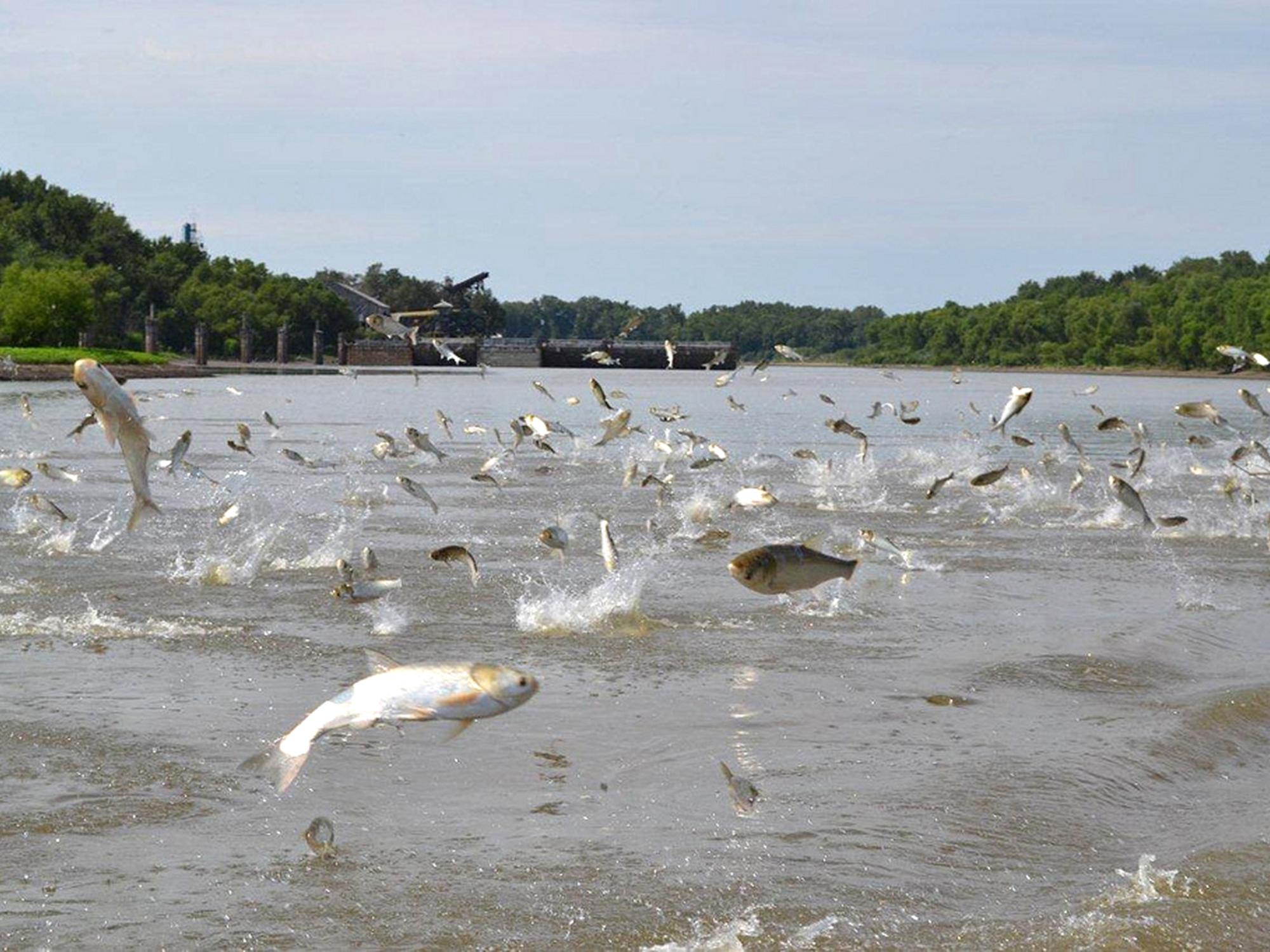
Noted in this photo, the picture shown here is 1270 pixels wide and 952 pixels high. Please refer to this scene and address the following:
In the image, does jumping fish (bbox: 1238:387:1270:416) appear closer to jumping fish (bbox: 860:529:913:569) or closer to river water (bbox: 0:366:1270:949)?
river water (bbox: 0:366:1270:949)

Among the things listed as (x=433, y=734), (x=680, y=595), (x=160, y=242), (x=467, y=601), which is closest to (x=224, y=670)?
(x=433, y=734)

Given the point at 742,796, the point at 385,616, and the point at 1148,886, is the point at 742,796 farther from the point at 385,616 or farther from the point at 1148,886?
the point at 385,616

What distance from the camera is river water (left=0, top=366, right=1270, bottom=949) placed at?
6441 millimetres

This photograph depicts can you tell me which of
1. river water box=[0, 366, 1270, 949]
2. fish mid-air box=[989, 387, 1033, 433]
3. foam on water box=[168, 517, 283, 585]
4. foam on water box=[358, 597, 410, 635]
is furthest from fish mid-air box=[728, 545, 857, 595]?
foam on water box=[168, 517, 283, 585]

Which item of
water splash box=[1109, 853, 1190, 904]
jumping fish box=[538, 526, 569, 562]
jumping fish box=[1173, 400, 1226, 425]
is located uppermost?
jumping fish box=[1173, 400, 1226, 425]

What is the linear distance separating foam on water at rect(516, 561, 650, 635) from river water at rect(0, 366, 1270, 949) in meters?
0.04

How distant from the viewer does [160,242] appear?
522 ft

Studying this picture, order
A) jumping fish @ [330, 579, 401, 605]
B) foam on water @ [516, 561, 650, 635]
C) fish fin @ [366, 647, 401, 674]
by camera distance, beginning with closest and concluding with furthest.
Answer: fish fin @ [366, 647, 401, 674] < foam on water @ [516, 561, 650, 635] < jumping fish @ [330, 579, 401, 605]

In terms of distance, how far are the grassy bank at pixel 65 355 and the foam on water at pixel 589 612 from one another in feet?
229

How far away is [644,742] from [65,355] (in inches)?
3382

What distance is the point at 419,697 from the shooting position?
507cm

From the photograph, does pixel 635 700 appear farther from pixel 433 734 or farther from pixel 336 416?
pixel 336 416

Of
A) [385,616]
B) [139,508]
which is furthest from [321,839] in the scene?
[385,616]

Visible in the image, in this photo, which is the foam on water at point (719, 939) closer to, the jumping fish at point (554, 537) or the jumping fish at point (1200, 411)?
the jumping fish at point (554, 537)
